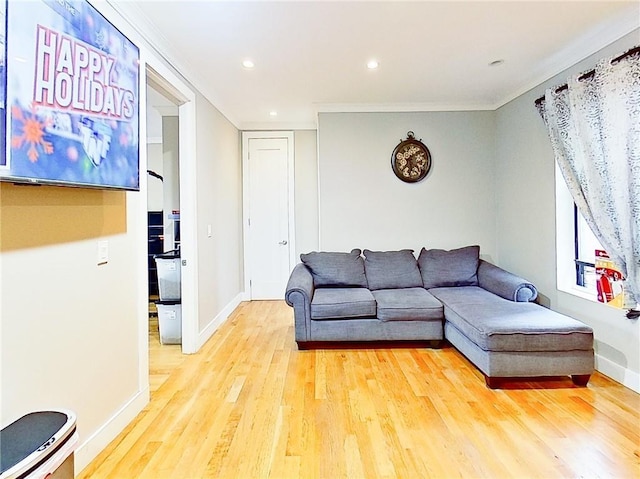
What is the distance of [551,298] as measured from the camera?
3875 mm

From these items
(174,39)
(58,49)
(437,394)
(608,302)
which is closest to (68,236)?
(58,49)

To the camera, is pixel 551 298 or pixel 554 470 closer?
pixel 554 470

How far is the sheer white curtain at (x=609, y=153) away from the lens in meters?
2.70

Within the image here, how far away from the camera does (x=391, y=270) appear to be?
4.58m

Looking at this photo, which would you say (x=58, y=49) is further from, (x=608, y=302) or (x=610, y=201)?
(x=608, y=302)

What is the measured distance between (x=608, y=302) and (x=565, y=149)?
124 centimetres

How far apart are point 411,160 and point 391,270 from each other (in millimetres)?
1405

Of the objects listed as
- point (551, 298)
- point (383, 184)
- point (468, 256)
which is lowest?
point (551, 298)

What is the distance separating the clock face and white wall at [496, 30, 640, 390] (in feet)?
2.82

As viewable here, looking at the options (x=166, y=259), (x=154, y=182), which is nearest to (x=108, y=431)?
(x=166, y=259)

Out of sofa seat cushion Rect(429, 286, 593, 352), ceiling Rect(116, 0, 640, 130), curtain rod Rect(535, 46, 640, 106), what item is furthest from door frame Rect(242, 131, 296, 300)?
curtain rod Rect(535, 46, 640, 106)

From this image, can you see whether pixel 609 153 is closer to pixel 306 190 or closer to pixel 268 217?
pixel 306 190

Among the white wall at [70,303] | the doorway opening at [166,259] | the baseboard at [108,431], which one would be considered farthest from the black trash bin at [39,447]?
the doorway opening at [166,259]

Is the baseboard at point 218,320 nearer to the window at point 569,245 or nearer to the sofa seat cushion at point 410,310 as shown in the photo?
the sofa seat cushion at point 410,310
